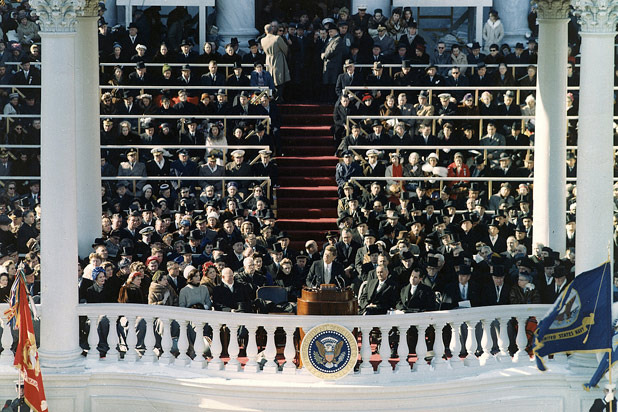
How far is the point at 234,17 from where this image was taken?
35.7 metres

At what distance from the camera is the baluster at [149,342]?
60.0ft

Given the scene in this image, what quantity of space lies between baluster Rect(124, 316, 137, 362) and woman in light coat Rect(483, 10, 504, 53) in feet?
65.8

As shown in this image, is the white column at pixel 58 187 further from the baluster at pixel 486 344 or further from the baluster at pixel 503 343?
the baluster at pixel 503 343

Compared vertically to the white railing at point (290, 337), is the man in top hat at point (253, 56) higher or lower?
higher

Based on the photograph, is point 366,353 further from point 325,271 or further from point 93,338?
point 325,271

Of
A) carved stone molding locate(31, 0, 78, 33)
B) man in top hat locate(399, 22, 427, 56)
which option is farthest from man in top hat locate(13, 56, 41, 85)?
carved stone molding locate(31, 0, 78, 33)

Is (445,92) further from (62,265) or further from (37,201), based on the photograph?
(62,265)

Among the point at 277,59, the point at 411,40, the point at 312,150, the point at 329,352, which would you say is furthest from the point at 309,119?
the point at 329,352

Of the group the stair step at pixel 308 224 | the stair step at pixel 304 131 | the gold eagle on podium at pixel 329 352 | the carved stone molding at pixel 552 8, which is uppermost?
the carved stone molding at pixel 552 8

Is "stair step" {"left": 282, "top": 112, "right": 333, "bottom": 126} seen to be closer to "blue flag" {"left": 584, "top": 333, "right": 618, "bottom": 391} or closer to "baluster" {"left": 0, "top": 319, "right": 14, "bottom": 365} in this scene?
"baluster" {"left": 0, "top": 319, "right": 14, "bottom": 365}

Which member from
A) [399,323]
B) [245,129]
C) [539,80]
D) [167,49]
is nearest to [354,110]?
[245,129]

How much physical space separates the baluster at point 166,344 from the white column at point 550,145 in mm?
7816

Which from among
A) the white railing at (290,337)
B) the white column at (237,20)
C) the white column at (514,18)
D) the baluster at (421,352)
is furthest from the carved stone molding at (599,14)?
the white column at (514,18)

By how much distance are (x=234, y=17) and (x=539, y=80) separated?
14.9 meters
